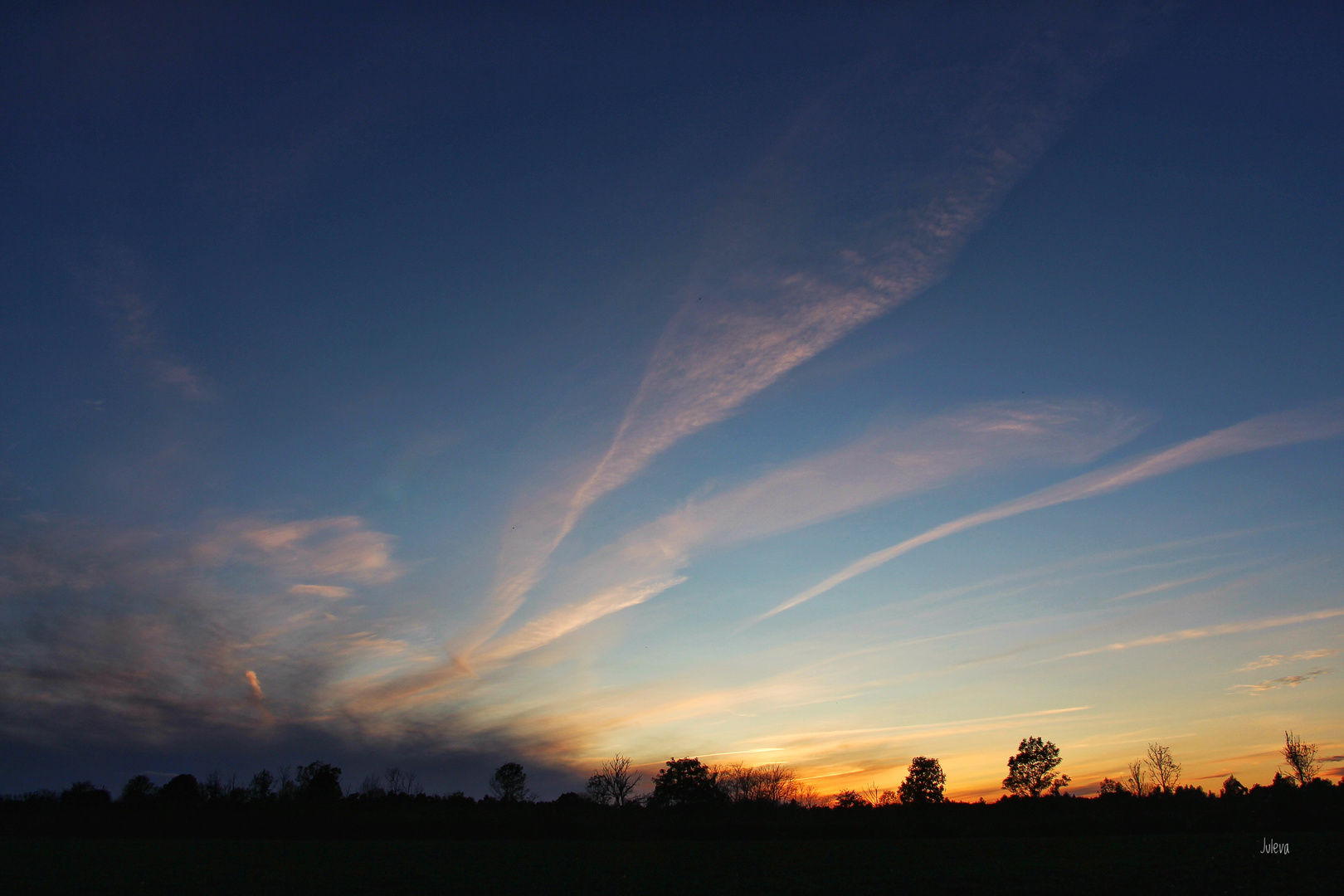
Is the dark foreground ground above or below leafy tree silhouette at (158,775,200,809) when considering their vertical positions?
above

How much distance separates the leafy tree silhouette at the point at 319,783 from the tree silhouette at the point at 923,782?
101 metres

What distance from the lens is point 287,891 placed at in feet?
104

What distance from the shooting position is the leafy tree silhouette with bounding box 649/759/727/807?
340 feet

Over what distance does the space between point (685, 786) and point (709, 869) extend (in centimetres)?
6580

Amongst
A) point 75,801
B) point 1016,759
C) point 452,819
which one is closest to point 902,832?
point 452,819

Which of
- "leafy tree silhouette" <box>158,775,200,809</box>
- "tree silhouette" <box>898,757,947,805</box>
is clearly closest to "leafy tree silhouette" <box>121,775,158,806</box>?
"leafy tree silhouette" <box>158,775,200,809</box>

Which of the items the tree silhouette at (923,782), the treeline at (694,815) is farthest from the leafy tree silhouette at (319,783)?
the tree silhouette at (923,782)

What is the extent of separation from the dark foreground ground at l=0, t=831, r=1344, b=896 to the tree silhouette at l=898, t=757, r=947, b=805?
200 feet

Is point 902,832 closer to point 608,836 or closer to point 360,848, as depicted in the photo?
point 608,836

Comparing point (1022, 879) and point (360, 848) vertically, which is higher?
point (1022, 879)

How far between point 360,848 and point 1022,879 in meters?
54.1

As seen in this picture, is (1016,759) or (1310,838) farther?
(1016,759)

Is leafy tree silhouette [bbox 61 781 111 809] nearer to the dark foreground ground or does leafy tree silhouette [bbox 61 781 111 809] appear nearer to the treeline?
the treeline

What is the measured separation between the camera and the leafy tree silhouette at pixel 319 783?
126625 millimetres
